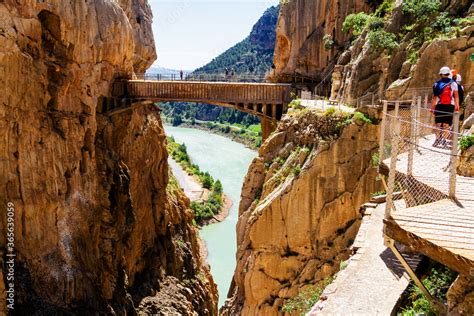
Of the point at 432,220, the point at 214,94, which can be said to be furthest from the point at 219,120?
the point at 432,220

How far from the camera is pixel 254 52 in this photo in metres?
156

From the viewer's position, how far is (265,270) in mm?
17016

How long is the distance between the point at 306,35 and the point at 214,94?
814 centimetres

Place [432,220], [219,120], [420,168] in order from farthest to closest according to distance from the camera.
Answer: [219,120], [420,168], [432,220]

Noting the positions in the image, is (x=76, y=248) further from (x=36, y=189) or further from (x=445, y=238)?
(x=445, y=238)

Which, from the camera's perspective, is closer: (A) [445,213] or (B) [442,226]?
(B) [442,226]

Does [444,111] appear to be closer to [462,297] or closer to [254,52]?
[462,297]

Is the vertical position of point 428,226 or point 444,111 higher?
point 444,111

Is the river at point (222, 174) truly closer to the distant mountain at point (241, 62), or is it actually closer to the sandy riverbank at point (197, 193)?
the sandy riverbank at point (197, 193)

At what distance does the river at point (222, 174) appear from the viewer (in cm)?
4775

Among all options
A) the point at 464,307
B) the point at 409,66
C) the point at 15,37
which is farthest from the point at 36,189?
the point at 464,307

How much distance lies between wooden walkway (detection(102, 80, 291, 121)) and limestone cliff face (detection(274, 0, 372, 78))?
559 cm

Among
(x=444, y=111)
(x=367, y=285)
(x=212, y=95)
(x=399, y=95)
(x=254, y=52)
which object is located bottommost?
(x=367, y=285)

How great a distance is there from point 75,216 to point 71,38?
8.23 metres
